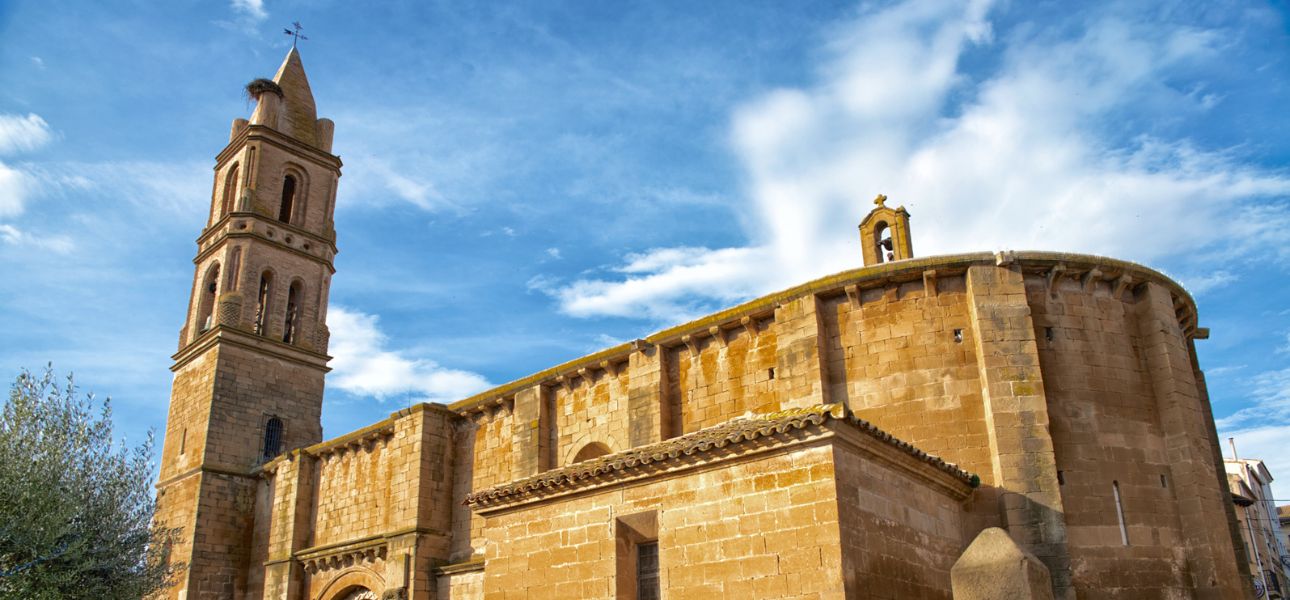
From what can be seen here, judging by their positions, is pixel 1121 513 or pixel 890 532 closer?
pixel 890 532

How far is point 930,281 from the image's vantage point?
16.0 metres

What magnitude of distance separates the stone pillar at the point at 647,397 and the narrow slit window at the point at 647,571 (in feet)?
17.6

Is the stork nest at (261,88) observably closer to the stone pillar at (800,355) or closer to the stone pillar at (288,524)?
the stone pillar at (288,524)

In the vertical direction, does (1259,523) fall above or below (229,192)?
below

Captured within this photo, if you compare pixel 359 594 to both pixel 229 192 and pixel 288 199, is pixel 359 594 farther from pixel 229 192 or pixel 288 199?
pixel 229 192

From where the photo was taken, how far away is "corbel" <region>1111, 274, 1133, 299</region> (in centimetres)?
1631

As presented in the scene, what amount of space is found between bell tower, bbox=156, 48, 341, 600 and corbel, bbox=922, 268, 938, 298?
1898 cm

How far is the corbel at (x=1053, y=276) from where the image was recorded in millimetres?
15938

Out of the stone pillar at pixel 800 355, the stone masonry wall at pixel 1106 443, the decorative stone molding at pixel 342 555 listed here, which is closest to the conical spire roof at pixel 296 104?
the decorative stone molding at pixel 342 555

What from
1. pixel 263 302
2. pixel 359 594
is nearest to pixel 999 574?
pixel 359 594

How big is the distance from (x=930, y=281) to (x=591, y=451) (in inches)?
286

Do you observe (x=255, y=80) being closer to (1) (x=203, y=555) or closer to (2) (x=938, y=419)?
(1) (x=203, y=555)

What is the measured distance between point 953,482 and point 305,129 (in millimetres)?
24862

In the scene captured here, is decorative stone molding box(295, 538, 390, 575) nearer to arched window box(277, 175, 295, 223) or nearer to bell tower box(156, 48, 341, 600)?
bell tower box(156, 48, 341, 600)
